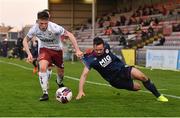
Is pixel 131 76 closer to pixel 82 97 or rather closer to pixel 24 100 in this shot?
pixel 82 97

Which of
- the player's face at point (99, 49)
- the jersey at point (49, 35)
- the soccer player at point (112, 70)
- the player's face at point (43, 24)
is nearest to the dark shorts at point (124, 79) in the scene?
the soccer player at point (112, 70)

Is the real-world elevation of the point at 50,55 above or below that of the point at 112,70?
above

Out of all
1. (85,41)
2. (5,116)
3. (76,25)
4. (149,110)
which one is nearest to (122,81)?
(149,110)

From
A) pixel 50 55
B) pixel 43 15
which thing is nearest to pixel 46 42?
pixel 50 55

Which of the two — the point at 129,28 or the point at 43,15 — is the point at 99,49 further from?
the point at 129,28

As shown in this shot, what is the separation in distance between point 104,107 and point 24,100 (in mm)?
1957

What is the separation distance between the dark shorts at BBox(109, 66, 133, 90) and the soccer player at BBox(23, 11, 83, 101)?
1.06m

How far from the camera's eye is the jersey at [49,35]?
10562 mm

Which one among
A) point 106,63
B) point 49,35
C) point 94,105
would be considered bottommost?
point 94,105

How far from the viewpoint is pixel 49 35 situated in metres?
10.7

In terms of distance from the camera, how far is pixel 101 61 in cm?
1041

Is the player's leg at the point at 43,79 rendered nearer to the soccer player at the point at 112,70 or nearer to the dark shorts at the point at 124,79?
the soccer player at the point at 112,70

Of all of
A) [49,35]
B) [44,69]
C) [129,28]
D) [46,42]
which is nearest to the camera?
[44,69]

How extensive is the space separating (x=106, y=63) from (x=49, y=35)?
4.38ft
